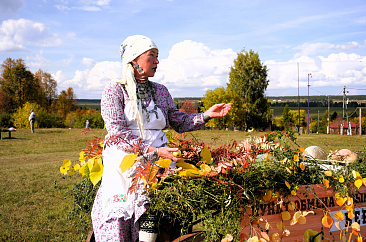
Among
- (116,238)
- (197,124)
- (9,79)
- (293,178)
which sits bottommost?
(116,238)

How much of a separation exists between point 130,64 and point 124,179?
0.86m

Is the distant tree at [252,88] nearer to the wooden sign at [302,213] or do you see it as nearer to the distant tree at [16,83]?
the distant tree at [16,83]

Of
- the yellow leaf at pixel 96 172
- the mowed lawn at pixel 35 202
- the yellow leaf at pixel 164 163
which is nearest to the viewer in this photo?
the yellow leaf at pixel 164 163

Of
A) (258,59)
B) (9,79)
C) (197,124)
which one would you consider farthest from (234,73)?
(197,124)

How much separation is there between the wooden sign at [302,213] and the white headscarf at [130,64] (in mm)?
1004

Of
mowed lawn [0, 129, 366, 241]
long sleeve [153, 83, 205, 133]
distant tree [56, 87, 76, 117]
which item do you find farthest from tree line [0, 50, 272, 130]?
long sleeve [153, 83, 205, 133]

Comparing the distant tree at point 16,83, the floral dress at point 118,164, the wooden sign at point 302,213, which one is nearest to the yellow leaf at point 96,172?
the floral dress at point 118,164

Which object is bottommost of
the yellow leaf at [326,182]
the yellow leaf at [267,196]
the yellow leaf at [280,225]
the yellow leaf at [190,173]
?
the yellow leaf at [280,225]

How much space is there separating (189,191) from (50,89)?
64.6m

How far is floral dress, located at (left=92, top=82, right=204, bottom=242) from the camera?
2.25 m

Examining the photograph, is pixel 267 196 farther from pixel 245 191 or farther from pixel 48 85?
pixel 48 85

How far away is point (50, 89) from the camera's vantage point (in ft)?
201

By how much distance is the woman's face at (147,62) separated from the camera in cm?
250

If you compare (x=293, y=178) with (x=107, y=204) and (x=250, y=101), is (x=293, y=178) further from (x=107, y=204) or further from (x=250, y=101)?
(x=250, y=101)
